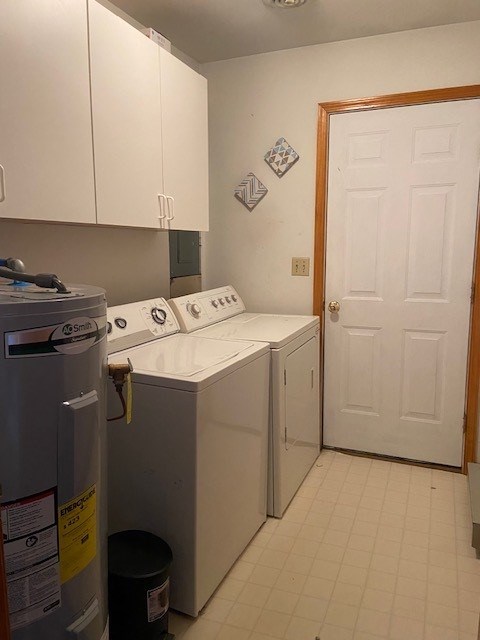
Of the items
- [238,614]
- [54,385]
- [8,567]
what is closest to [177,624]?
→ [238,614]

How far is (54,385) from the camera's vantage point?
103cm

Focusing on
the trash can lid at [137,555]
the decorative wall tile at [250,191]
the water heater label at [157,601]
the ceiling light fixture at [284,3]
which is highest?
the ceiling light fixture at [284,3]

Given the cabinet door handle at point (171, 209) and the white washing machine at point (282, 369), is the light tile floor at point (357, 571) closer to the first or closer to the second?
the white washing machine at point (282, 369)

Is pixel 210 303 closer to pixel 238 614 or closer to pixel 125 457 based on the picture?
pixel 125 457

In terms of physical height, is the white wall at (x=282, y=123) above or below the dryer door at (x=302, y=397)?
above

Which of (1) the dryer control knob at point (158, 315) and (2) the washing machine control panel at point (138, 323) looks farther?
(1) the dryer control knob at point (158, 315)

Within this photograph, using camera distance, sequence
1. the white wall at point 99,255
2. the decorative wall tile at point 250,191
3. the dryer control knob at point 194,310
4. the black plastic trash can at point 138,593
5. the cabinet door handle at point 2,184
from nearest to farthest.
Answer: the cabinet door handle at point 2,184, the black plastic trash can at point 138,593, the white wall at point 99,255, the dryer control knob at point 194,310, the decorative wall tile at point 250,191

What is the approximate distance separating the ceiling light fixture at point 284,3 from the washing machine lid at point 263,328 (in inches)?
59.1

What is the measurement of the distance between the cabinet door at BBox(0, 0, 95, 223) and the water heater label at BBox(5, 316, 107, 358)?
1.59 feet

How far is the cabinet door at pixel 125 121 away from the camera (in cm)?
164

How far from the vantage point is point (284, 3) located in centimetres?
220

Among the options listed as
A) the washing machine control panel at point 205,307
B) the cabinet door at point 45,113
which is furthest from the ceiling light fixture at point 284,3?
the washing machine control panel at point 205,307

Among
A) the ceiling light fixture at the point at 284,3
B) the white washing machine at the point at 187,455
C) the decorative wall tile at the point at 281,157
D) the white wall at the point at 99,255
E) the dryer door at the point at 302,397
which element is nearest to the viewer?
the white washing machine at the point at 187,455

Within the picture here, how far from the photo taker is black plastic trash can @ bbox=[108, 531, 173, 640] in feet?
4.76
